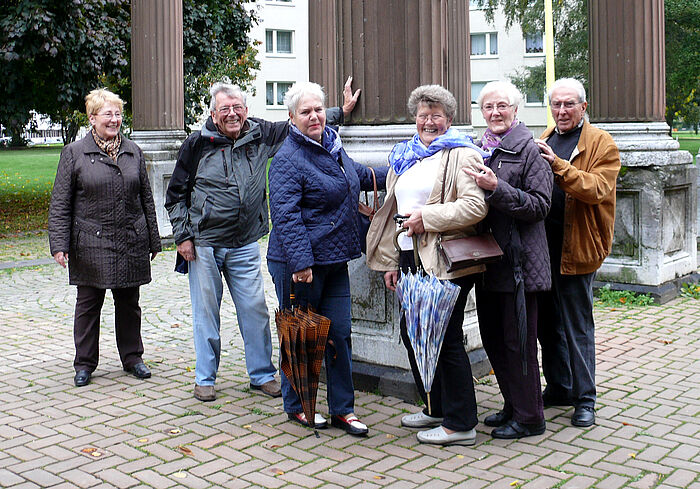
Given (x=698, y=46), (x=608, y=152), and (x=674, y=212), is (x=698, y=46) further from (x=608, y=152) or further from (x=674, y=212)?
(x=608, y=152)

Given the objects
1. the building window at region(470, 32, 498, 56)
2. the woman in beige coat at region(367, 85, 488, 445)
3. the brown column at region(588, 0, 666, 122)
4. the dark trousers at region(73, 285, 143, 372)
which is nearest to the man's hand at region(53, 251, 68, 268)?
the dark trousers at region(73, 285, 143, 372)

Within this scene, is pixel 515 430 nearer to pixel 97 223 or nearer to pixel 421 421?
pixel 421 421

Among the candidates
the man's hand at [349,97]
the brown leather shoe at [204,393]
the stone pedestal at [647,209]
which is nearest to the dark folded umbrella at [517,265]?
the man's hand at [349,97]

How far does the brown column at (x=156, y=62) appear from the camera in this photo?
513 inches

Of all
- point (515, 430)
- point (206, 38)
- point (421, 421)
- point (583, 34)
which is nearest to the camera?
point (515, 430)

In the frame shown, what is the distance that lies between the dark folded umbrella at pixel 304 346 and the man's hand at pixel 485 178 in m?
1.18

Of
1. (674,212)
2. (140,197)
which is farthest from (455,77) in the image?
(140,197)

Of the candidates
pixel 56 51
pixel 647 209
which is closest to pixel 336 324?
pixel 647 209

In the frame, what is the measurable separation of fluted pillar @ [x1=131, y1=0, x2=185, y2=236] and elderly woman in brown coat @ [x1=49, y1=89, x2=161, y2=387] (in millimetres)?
6787

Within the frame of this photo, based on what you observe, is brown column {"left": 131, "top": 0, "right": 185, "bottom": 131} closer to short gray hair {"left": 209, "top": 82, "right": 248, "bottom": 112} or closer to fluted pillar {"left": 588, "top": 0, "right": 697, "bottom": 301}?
fluted pillar {"left": 588, "top": 0, "right": 697, "bottom": 301}

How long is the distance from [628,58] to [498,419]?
5.22m

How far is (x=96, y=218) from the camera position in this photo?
620 centimetres

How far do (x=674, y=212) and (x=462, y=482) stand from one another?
19.1 feet

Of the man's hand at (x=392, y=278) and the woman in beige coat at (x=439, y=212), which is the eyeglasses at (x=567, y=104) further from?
the man's hand at (x=392, y=278)
